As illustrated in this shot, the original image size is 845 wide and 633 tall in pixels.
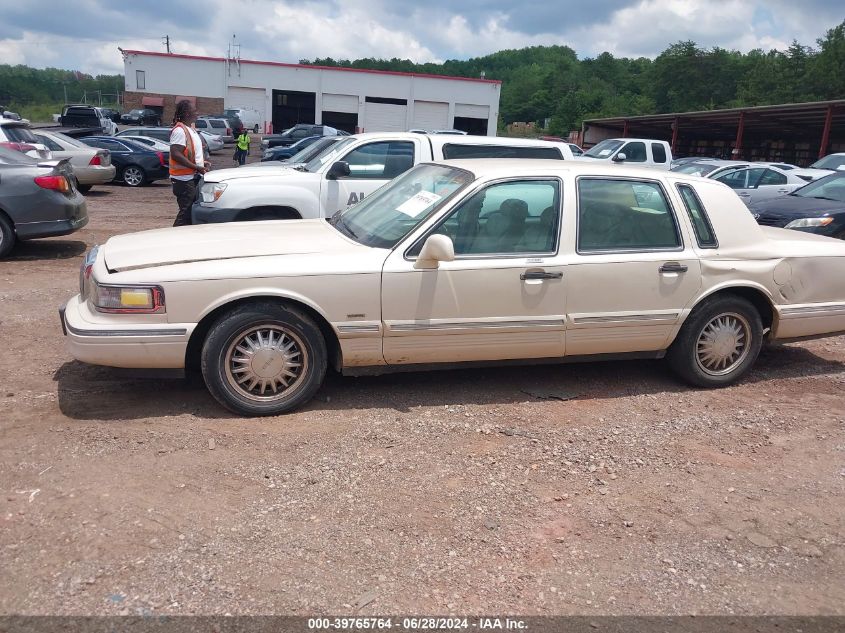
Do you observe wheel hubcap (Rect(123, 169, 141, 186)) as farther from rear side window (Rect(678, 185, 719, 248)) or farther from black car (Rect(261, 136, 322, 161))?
rear side window (Rect(678, 185, 719, 248))

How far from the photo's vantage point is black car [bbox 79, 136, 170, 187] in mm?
18844

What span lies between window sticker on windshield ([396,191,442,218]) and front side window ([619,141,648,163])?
16.0 m

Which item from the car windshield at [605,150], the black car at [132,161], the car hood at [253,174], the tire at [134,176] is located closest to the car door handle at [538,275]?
the car hood at [253,174]

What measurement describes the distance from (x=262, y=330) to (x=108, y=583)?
176 cm

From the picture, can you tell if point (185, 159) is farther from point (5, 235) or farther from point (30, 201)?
point (5, 235)

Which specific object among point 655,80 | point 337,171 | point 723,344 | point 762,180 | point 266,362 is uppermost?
point 655,80

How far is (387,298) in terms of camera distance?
14.3 ft

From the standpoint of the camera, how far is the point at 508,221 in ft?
15.2

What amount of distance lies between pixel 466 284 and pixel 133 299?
1.96m

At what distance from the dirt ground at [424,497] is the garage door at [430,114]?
51.1 meters

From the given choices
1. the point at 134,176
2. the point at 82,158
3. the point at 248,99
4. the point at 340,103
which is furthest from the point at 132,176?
the point at 248,99

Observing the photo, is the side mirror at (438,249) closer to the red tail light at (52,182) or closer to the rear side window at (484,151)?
the rear side window at (484,151)

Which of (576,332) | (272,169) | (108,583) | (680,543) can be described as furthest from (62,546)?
(272,169)

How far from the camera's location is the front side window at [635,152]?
64.3ft
